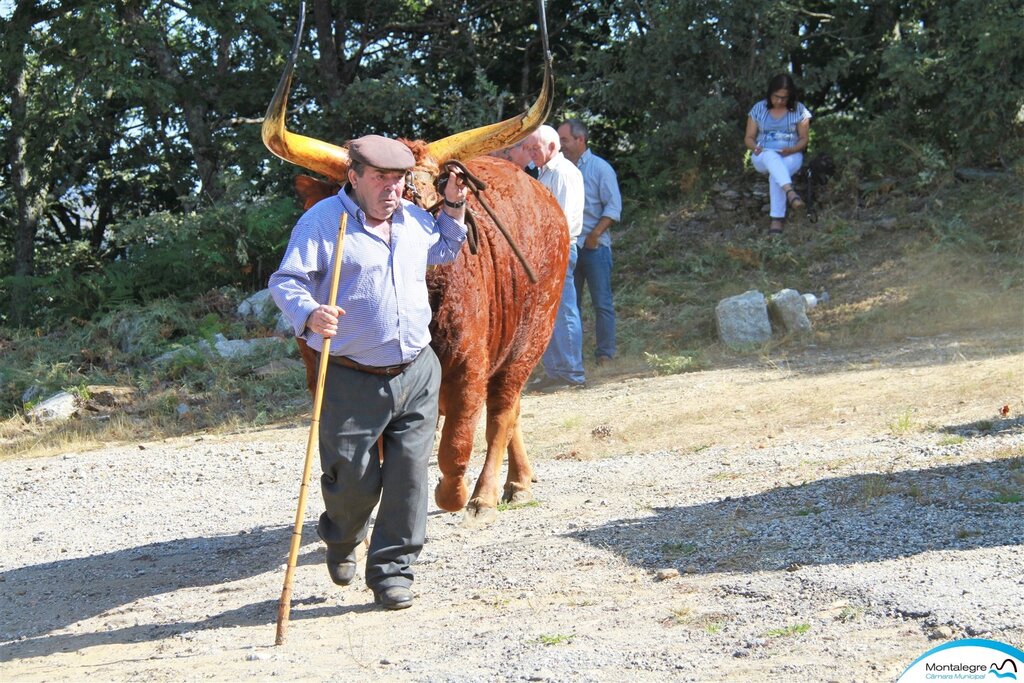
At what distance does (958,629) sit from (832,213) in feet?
34.0

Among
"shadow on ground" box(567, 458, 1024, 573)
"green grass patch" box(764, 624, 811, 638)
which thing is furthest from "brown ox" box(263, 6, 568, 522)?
"green grass patch" box(764, 624, 811, 638)

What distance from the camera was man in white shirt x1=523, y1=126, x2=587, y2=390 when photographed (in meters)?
9.77

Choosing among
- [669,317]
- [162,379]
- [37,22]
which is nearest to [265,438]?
[162,379]

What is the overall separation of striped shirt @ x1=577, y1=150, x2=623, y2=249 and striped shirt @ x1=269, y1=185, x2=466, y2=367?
5.90 m

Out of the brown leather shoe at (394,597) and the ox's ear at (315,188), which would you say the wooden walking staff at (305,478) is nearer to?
the brown leather shoe at (394,597)

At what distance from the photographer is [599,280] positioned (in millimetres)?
11727

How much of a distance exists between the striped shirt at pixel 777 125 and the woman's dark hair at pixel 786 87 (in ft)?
0.25

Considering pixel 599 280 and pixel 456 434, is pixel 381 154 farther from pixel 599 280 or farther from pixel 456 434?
pixel 599 280

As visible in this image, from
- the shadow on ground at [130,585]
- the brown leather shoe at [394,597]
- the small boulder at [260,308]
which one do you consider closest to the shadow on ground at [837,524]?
the brown leather shoe at [394,597]

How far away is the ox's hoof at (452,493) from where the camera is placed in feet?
21.7

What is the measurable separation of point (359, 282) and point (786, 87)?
30.0 feet

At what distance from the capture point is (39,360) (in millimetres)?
13586

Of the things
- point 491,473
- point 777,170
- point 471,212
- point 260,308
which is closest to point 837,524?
point 491,473

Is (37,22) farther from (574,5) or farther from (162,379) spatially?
(574,5)
